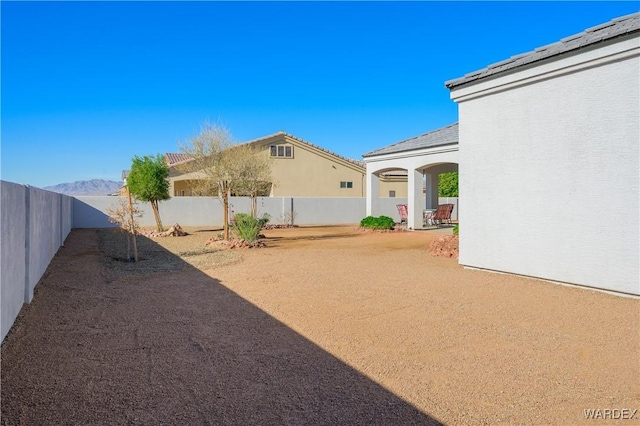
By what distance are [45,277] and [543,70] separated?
1044cm

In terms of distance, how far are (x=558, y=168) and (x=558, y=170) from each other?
A: 1.4 inches

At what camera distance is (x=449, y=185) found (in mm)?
42812

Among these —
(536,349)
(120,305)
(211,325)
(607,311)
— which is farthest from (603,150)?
(120,305)

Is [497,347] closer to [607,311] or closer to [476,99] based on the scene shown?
[607,311]

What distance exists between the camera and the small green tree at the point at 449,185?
42219 mm

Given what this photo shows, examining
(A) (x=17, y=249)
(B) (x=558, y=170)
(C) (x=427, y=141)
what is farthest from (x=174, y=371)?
(C) (x=427, y=141)

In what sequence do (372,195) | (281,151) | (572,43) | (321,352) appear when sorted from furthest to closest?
1. (281,151)
2. (372,195)
3. (572,43)
4. (321,352)

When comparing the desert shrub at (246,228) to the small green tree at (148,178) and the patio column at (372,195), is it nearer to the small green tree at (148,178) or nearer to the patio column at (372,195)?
the small green tree at (148,178)

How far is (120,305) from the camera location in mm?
7117

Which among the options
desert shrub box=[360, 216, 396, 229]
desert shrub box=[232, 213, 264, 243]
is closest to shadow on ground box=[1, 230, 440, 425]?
desert shrub box=[232, 213, 264, 243]

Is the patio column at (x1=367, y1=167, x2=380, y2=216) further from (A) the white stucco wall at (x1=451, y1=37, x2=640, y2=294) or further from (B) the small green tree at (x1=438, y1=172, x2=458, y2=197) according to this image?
(B) the small green tree at (x1=438, y1=172, x2=458, y2=197)

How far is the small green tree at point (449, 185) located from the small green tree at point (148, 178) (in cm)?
2796

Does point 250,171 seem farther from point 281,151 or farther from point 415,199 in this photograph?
point 281,151

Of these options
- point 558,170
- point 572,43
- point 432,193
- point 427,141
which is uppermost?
point 427,141
